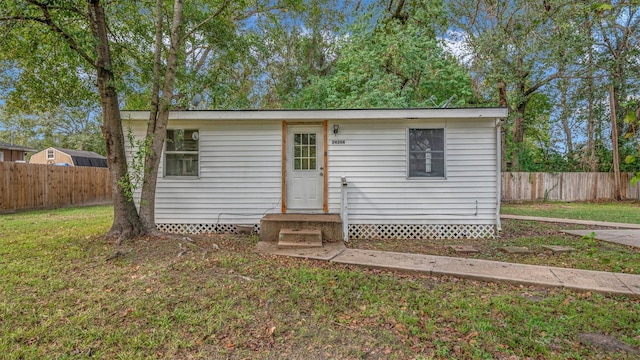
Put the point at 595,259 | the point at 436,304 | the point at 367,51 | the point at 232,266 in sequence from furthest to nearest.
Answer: the point at 367,51 → the point at 595,259 → the point at 232,266 → the point at 436,304

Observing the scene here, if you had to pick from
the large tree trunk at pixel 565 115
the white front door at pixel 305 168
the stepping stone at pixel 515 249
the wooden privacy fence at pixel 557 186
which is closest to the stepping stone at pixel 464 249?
the stepping stone at pixel 515 249

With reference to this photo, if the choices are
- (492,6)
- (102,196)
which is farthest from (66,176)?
(492,6)

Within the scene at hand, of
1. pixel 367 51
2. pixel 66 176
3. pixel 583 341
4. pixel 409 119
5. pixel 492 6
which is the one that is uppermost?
pixel 492 6

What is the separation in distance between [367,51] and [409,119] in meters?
6.31

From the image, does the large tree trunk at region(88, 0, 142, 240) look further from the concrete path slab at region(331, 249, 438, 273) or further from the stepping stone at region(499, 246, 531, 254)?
the stepping stone at region(499, 246, 531, 254)

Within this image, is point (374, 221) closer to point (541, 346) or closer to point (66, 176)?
point (541, 346)

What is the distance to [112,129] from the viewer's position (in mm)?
5629

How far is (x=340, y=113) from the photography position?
21.5 feet

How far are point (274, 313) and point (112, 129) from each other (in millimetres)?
4467

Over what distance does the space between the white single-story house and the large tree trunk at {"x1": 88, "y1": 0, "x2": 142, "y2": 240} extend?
2.83ft

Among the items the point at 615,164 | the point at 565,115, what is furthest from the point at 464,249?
the point at 565,115

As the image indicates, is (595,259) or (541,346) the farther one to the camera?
(595,259)

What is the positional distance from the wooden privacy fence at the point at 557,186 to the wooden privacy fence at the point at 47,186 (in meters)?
17.5

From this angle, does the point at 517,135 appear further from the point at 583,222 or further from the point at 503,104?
the point at 583,222
